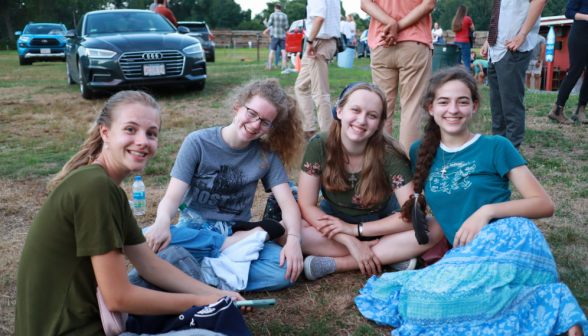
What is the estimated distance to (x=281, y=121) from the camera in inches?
107

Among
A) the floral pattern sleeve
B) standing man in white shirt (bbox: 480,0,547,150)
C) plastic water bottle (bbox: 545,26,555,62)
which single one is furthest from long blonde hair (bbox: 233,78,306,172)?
plastic water bottle (bbox: 545,26,555,62)

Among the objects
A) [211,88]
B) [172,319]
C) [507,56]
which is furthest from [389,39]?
[211,88]

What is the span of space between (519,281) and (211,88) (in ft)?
27.2

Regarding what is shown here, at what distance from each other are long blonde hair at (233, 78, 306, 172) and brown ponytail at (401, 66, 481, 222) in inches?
29.2

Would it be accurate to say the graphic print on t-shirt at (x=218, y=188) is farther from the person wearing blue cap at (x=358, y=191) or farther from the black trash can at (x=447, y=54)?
the black trash can at (x=447, y=54)

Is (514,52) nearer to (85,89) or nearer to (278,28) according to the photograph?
(85,89)

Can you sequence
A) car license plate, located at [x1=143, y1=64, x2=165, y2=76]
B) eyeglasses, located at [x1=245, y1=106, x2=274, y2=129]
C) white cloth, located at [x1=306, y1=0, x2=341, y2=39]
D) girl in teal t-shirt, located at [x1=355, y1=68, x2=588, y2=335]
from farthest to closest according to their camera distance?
car license plate, located at [x1=143, y1=64, x2=165, y2=76]
white cloth, located at [x1=306, y1=0, x2=341, y2=39]
eyeglasses, located at [x1=245, y1=106, x2=274, y2=129]
girl in teal t-shirt, located at [x1=355, y1=68, x2=588, y2=335]

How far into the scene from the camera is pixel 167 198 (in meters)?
2.50

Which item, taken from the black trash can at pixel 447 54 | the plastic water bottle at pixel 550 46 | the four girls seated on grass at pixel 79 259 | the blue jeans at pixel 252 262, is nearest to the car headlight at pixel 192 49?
the black trash can at pixel 447 54

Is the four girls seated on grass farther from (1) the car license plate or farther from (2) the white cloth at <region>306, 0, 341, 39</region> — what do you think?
(1) the car license plate

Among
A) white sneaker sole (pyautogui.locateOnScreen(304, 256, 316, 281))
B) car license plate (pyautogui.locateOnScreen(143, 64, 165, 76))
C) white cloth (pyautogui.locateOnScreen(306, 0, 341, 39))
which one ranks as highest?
white cloth (pyautogui.locateOnScreen(306, 0, 341, 39))

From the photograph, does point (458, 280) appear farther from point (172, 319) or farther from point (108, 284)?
point (108, 284)

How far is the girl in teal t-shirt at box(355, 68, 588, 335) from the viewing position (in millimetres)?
1926

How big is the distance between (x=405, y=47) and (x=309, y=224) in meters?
1.82
